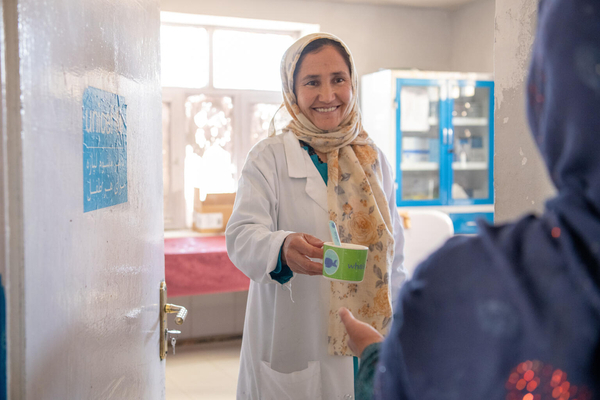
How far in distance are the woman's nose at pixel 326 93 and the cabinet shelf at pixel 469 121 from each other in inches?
108

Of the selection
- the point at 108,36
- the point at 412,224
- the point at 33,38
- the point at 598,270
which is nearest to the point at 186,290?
the point at 412,224

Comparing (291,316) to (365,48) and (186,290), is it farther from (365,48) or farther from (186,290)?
(365,48)

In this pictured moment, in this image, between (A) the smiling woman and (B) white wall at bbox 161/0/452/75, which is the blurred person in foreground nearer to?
(A) the smiling woman

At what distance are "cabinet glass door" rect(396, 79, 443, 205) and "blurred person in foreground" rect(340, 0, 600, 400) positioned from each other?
3387 millimetres

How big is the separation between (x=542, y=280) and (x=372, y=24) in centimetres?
404

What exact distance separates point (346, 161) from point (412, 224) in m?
2.04

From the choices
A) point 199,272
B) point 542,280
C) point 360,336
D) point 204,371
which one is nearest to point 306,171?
point 360,336

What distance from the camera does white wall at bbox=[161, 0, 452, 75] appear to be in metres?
3.70

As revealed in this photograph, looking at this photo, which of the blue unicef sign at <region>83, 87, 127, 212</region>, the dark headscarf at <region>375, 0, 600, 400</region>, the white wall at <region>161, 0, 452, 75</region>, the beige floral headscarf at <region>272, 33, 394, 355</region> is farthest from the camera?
the white wall at <region>161, 0, 452, 75</region>

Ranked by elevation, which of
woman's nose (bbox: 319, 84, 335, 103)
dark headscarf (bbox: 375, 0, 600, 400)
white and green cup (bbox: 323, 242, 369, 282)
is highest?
woman's nose (bbox: 319, 84, 335, 103)

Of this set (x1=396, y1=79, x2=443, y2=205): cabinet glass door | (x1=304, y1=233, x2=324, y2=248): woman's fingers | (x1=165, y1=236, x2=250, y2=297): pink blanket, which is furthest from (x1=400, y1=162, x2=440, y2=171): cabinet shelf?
(x1=304, y1=233, x2=324, y2=248): woman's fingers

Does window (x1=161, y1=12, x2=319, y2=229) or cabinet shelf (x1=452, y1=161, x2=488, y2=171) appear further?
cabinet shelf (x1=452, y1=161, x2=488, y2=171)

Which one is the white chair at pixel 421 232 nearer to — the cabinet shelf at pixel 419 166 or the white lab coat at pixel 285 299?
the cabinet shelf at pixel 419 166

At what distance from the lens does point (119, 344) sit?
34.6 inches
